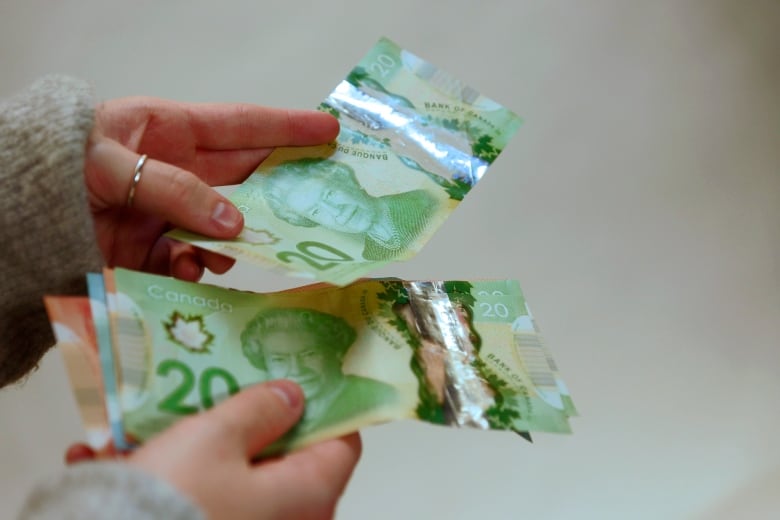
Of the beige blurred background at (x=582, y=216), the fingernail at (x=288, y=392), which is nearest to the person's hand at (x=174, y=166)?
the fingernail at (x=288, y=392)

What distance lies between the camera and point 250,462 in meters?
0.41

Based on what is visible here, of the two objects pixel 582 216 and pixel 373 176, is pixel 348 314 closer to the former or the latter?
pixel 373 176

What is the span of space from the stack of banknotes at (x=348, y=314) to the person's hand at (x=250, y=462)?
2 centimetres

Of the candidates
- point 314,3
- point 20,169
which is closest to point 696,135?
point 314,3

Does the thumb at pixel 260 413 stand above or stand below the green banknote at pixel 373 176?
below

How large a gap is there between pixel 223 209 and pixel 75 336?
0.47 feet

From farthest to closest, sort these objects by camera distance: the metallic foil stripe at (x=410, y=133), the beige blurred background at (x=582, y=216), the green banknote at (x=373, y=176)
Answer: the beige blurred background at (x=582, y=216) → the metallic foil stripe at (x=410, y=133) → the green banknote at (x=373, y=176)

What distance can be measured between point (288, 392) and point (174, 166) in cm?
22

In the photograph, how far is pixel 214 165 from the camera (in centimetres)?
65

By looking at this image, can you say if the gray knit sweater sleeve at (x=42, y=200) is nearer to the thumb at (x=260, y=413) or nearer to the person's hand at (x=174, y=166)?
the person's hand at (x=174, y=166)

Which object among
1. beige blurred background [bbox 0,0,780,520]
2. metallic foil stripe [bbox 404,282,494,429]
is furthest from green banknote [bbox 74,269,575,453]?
beige blurred background [bbox 0,0,780,520]

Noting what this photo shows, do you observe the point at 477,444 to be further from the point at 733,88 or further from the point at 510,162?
the point at 733,88

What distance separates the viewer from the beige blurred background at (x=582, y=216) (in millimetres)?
809

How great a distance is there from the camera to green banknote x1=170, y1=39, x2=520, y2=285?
0.54 metres
